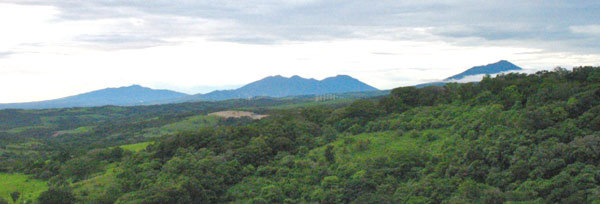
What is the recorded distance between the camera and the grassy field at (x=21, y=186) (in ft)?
135

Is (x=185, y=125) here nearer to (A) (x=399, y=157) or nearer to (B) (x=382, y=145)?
(B) (x=382, y=145)

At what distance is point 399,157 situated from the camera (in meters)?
32.6

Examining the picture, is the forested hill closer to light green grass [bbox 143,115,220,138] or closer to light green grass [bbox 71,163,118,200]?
light green grass [bbox 71,163,118,200]

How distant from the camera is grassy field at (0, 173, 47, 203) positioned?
41069 millimetres

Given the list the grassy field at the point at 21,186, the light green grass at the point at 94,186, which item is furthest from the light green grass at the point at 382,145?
the grassy field at the point at 21,186

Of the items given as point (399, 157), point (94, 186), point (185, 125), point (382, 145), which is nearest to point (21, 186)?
point (94, 186)

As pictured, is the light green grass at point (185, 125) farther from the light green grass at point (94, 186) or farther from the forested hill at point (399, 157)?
the light green grass at point (94, 186)

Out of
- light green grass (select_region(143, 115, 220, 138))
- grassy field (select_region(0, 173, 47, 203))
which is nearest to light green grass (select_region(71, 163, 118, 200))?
grassy field (select_region(0, 173, 47, 203))

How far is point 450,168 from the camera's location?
94.4 feet

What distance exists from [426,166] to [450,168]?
2769mm

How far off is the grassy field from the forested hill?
4.69 feet

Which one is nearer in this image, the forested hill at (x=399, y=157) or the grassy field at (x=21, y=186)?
the forested hill at (x=399, y=157)

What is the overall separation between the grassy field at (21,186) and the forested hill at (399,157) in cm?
143

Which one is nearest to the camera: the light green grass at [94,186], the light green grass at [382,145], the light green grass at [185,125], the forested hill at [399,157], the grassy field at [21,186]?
the forested hill at [399,157]
